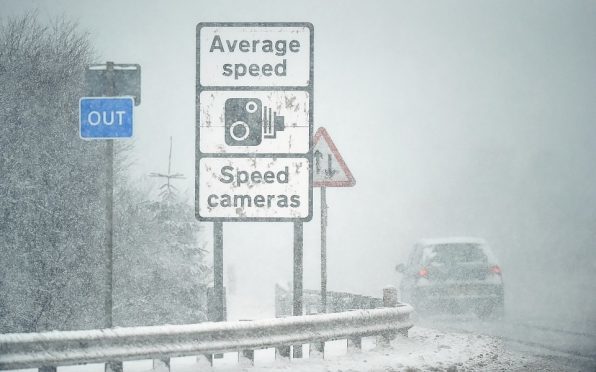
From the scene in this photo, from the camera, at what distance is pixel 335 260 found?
6122 cm

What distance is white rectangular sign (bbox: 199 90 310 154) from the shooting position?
826 cm

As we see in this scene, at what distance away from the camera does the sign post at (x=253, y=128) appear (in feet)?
27.1

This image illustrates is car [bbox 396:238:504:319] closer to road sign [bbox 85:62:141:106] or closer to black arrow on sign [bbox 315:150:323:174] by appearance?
black arrow on sign [bbox 315:150:323:174]

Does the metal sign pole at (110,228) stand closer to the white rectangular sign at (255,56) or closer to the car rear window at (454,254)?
the white rectangular sign at (255,56)

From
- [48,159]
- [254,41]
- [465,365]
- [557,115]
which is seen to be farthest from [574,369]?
[557,115]

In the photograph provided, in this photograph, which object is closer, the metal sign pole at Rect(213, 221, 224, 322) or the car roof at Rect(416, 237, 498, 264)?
the metal sign pole at Rect(213, 221, 224, 322)

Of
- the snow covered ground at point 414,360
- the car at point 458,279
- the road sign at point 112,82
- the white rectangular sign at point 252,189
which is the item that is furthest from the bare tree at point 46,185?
the snow covered ground at point 414,360

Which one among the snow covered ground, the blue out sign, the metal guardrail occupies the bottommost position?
the snow covered ground

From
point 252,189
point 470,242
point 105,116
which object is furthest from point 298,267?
point 470,242

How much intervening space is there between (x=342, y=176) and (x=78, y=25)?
476 inches

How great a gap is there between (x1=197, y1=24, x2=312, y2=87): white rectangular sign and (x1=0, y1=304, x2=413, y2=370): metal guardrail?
3028 mm

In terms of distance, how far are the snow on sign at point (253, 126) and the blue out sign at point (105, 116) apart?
0.95 metres

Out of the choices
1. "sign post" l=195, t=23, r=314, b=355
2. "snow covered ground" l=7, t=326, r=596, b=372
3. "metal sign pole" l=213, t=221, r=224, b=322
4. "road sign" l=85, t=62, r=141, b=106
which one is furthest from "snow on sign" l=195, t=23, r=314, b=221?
"snow covered ground" l=7, t=326, r=596, b=372

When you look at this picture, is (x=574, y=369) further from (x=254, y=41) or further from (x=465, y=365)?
(x=254, y=41)
